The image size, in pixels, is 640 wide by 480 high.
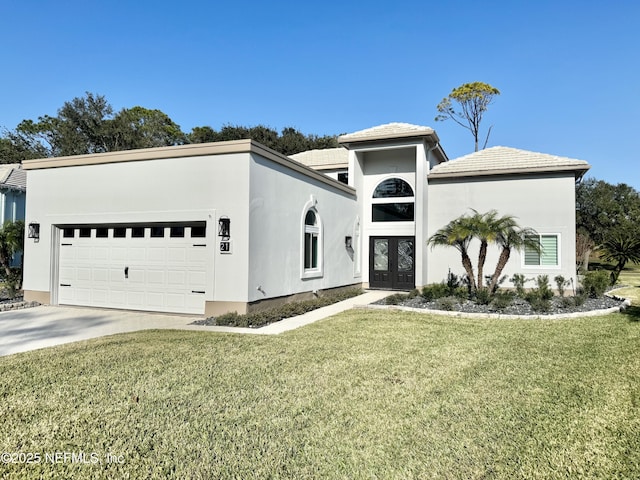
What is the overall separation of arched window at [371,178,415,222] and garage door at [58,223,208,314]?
915cm

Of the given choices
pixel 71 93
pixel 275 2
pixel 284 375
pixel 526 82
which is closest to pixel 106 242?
pixel 284 375

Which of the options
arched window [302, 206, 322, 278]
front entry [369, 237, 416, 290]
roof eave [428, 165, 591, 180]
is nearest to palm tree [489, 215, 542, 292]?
roof eave [428, 165, 591, 180]

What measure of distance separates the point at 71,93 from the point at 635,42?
3863 centimetres

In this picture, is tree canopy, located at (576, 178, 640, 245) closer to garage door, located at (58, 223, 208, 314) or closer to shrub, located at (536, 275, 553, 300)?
shrub, located at (536, 275, 553, 300)

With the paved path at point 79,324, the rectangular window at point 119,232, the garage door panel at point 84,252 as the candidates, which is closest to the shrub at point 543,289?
the paved path at point 79,324

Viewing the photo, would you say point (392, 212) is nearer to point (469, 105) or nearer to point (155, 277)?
point (155, 277)

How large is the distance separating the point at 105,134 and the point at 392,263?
99.5 ft

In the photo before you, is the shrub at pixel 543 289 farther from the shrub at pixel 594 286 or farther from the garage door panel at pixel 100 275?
the garage door panel at pixel 100 275

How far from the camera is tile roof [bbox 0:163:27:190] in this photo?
67.9ft

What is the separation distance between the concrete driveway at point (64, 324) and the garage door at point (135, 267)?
37 centimetres

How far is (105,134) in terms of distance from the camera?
3578 cm

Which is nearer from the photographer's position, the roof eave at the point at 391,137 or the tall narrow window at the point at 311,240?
the tall narrow window at the point at 311,240

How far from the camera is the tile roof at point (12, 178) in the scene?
814 inches

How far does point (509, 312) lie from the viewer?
1085 centimetres
